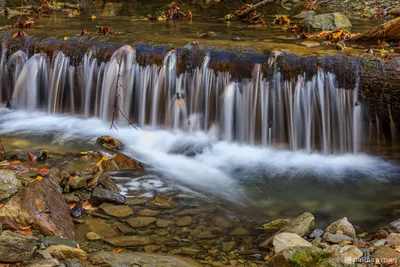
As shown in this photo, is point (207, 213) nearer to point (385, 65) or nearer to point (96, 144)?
point (96, 144)

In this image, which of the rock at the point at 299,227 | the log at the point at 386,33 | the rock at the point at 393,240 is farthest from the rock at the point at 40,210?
the log at the point at 386,33

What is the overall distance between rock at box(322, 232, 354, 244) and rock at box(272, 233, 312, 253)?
1.30ft

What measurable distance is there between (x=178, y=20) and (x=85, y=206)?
889 centimetres

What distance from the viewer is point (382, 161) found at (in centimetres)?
695

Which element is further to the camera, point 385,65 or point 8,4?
point 8,4

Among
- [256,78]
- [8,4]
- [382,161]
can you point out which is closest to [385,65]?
[382,161]

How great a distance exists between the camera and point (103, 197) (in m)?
5.06

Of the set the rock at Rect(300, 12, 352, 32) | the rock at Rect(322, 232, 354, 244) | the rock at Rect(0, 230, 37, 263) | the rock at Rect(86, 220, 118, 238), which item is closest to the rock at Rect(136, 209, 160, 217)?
the rock at Rect(86, 220, 118, 238)

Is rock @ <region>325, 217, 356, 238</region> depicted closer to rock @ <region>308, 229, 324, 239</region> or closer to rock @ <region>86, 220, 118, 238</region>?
rock @ <region>308, 229, 324, 239</region>

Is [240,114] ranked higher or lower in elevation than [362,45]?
lower

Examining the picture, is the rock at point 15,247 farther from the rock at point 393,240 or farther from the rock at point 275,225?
the rock at point 393,240

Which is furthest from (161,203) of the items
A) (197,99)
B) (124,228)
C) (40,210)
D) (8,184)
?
(197,99)

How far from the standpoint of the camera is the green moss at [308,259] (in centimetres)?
339

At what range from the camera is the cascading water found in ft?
24.0
